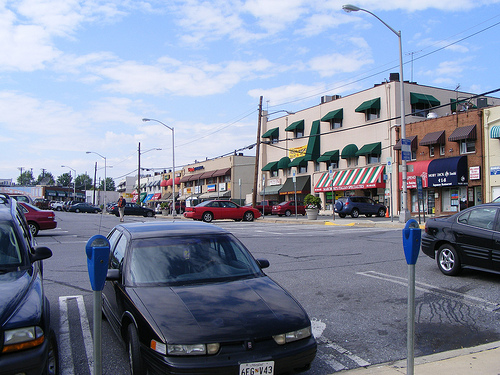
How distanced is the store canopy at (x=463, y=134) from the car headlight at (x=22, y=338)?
99.1 ft

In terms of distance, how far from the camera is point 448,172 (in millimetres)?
29875

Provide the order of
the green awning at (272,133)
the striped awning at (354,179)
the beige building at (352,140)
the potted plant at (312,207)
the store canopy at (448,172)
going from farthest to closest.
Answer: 1. the green awning at (272,133)
2. the striped awning at (354,179)
3. the beige building at (352,140)
4. the store canopy at (448,172)
5. the potted plant at (312,207)

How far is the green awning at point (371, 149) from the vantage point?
3556cm

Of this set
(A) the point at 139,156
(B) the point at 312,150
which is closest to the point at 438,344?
(B) the point at 312,150

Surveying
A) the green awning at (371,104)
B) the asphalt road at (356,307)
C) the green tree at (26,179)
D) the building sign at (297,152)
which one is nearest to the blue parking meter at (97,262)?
the asphalt road at (356,307)

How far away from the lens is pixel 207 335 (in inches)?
137

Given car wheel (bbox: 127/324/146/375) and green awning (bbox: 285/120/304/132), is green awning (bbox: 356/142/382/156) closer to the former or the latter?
green awning (bbox: 285/120/304/132)

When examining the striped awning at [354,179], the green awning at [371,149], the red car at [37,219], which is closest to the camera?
the red car at [37,219]

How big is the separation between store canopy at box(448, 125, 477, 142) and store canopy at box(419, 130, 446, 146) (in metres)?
0.85

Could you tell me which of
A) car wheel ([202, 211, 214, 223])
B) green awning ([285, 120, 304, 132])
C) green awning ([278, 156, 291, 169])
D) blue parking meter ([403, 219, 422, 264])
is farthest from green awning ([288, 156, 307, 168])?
blue parking meter ([403, 219, 422, 264])

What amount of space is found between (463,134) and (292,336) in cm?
2912

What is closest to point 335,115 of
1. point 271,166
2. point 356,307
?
point 271,166

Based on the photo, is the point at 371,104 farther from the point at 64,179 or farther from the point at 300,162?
the point at 64,179

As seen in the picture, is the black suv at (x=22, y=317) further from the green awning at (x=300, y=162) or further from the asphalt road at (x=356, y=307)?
the green awning at (x=300, y=162)
